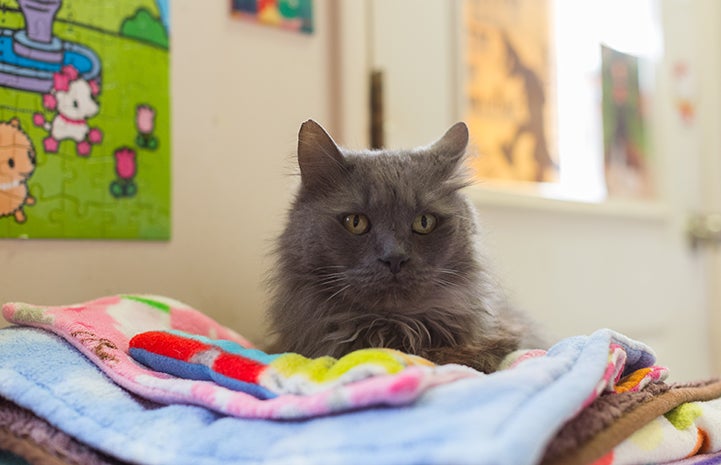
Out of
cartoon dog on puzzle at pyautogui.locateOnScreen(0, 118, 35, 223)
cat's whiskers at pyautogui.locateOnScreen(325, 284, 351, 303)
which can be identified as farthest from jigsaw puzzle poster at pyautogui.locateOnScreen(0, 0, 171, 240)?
cat's whiskers at pyautogui.locateOnScreen(325, 284, 351, 303)

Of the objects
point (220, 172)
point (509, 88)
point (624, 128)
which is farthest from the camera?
point (624, 128)

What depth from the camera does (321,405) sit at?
68cm

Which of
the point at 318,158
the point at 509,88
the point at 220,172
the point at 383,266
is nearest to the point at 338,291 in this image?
the point at 383,266

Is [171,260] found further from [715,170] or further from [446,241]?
[715,170]

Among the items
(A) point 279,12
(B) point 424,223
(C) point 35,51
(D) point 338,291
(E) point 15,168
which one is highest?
(A) point 279,12

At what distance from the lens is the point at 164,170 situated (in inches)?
55.7

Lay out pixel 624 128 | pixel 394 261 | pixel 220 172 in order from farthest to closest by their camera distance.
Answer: pixel 624 128 → pixel 220 172 → pixel 394 261

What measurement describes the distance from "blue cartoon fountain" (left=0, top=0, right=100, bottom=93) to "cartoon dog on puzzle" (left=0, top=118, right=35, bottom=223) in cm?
8

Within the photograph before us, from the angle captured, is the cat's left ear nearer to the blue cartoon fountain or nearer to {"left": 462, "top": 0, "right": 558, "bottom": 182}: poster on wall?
the blue cartoon fountain

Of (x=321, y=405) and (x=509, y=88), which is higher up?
(x=509, y=88)

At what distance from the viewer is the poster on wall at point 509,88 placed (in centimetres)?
212

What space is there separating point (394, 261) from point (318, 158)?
237mm

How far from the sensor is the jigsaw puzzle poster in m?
1.21

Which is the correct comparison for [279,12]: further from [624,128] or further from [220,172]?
[624,128]
